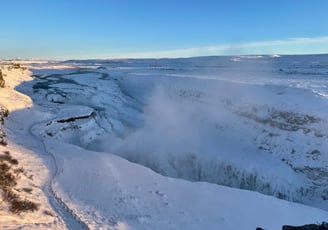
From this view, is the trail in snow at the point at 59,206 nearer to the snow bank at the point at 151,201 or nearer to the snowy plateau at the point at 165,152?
the snowy plateau at the point at 165,152

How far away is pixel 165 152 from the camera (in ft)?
97.6

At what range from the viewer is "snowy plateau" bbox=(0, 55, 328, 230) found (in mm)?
16406

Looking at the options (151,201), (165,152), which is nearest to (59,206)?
(151,201)

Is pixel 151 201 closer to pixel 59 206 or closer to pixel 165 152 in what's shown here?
pixel 59 206

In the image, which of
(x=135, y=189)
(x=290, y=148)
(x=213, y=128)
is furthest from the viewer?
(x=213, y=128)

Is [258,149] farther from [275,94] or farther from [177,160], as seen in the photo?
[275,94]

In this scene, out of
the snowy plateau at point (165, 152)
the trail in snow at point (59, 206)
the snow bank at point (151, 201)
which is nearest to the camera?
the trail in snow at point (59, 206)

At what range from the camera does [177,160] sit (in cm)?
2938

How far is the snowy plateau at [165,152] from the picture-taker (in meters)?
16.4

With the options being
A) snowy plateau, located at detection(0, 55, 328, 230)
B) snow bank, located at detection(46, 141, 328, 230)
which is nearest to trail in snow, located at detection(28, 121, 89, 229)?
snowy plateau, located at detection(0, 55, 328, 230)

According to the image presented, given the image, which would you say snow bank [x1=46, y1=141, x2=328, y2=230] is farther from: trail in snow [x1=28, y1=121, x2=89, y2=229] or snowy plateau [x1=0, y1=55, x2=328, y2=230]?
trail in snow [x1=28, y1=121, x2=89, y2=229]

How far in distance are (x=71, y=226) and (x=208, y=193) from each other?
7.51 m

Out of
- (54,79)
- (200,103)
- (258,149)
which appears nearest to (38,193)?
(258,149)

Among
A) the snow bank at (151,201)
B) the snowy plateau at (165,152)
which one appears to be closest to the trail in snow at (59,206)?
the snowy plateau at (165,152)
